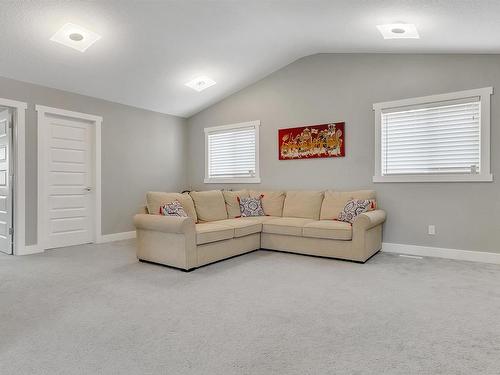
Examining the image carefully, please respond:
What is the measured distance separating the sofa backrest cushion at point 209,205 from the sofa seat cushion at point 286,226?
2.31 ft

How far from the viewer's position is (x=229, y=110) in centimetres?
649

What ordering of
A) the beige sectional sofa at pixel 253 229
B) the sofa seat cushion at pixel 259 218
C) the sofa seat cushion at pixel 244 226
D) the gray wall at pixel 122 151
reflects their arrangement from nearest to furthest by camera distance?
the beige sectional sofa at pixel 253 229 → the sofa seat cushion at pixel 244 226 → the gray wall at pixel 122 151 → the sofa seat cushion at pixel 259 218

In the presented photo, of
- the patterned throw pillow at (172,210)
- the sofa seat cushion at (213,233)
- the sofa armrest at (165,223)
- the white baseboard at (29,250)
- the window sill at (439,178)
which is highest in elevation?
the window sill at (439,178)

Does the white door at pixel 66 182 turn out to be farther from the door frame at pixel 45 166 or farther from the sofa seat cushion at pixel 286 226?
the sofa seat cushion at pixel 286 226

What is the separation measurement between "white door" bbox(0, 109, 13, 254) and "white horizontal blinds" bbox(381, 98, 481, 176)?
5.22 metres

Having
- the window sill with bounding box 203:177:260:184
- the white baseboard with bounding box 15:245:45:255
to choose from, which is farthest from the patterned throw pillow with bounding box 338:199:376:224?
the white baseboard with bounding box 15:245:45:255

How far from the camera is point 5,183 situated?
481 cm

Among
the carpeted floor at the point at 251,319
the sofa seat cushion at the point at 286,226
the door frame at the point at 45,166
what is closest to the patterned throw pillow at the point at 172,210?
the carpeted floor at the point at 251,319

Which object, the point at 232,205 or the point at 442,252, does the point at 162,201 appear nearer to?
the point at 232,205

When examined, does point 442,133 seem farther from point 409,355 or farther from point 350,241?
point 409,355

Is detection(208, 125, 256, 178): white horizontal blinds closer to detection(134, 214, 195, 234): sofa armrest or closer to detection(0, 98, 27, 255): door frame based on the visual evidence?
detection(134, 214, 195, 234): sofa armrest

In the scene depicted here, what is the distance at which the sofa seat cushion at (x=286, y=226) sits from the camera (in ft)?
15.1

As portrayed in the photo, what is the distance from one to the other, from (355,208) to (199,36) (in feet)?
9.97

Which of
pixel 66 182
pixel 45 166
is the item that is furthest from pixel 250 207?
pixel 45 166
